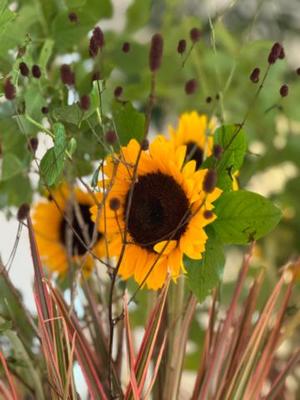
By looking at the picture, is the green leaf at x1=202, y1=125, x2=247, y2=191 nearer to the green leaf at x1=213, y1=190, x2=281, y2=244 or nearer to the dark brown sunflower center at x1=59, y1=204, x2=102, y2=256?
the green leaf at x1=213, y1=190, x2=281, y2=244

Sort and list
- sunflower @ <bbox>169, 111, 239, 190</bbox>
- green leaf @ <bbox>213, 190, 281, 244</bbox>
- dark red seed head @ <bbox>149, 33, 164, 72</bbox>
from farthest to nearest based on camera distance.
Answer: sunflower @ <bbox>169, 111, 239, 190</bbox> < green leaf @ <bbox>213, 190, 281, 244</bbox> < dark red seed head @ <bbox>149, 33, 164, 72</bbox>

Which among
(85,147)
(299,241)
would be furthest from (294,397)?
(85,147)

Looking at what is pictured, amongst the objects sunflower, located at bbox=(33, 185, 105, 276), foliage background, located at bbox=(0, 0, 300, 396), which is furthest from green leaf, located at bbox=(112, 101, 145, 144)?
sunflower, located at bbox=(33, 185, 105, 276)

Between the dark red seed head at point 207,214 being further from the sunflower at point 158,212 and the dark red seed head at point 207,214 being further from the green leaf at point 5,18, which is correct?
the green leaf at point 5,18

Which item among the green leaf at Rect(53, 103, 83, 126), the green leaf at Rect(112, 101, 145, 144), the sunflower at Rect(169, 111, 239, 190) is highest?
the sunflower at Rect(169, 111, 239, 190)

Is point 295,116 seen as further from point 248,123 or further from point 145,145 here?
point 145,145

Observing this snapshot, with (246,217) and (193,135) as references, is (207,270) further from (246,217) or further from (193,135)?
(193,135)
